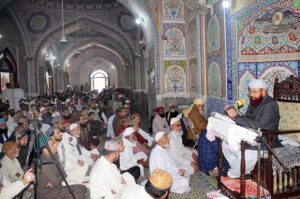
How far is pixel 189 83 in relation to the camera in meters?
8.55

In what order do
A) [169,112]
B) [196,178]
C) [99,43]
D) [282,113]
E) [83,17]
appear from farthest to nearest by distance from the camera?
[99,43]
[83,17]
[169,112]
[282,113]
[196,178]

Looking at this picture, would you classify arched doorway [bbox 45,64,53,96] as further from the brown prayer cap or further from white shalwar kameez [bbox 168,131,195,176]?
the brown prayer cap

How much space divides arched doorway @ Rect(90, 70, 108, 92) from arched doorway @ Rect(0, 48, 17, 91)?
80.9 ft

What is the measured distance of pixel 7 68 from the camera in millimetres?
12109

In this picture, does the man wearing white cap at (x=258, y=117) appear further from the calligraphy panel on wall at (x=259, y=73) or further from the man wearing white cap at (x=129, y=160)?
the calligraphy panel on wall at (x=259, y=73)

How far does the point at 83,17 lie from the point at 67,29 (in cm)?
113

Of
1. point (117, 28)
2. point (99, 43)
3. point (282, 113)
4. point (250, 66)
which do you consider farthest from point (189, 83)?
point (99, 43)

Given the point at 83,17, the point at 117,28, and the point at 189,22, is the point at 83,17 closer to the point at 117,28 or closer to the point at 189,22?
the point at 117,28

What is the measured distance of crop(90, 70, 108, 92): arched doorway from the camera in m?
37.7

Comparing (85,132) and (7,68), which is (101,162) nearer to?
(85,132)

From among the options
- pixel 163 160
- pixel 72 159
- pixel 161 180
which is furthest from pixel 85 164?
pixel 161 180

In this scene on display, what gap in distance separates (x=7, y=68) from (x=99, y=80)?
90.3ft

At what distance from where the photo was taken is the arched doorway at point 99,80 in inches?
1484

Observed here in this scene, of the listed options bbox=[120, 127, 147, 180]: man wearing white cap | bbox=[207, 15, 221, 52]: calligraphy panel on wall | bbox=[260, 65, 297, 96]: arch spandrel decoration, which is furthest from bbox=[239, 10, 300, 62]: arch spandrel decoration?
bbox=[120, 127, 147, 180]: man wearing white cap
